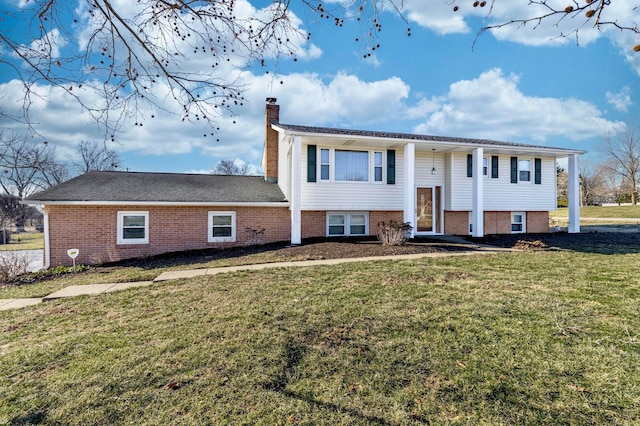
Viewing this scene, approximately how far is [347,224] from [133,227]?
344 inches

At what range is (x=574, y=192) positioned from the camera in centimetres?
1538

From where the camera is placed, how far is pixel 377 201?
13812 millimetres

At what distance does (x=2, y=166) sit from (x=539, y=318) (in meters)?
7.64

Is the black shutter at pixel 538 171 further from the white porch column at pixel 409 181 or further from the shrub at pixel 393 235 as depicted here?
the shrub at pixel 393 235

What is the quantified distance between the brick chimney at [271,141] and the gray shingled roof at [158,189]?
0.71m

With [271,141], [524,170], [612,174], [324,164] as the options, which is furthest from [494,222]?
[612,174]

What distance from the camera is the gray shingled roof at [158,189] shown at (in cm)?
1174

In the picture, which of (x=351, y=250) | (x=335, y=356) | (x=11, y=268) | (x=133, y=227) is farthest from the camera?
(x=133, y=227)

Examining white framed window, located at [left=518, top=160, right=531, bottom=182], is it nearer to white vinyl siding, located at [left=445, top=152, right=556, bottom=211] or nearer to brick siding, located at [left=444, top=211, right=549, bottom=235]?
white vinyl siding, located at [left=445, top=152, right=556, bottom=211]

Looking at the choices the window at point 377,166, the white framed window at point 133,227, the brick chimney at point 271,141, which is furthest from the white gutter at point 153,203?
the window at point 377,166

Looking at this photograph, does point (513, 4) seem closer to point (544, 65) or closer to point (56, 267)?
point (544, 65)

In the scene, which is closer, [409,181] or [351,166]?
[409,181]

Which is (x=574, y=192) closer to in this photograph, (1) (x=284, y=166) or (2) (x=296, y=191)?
(2) (x=296, y=191)

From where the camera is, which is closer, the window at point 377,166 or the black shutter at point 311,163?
the black shutter at point 311,163
